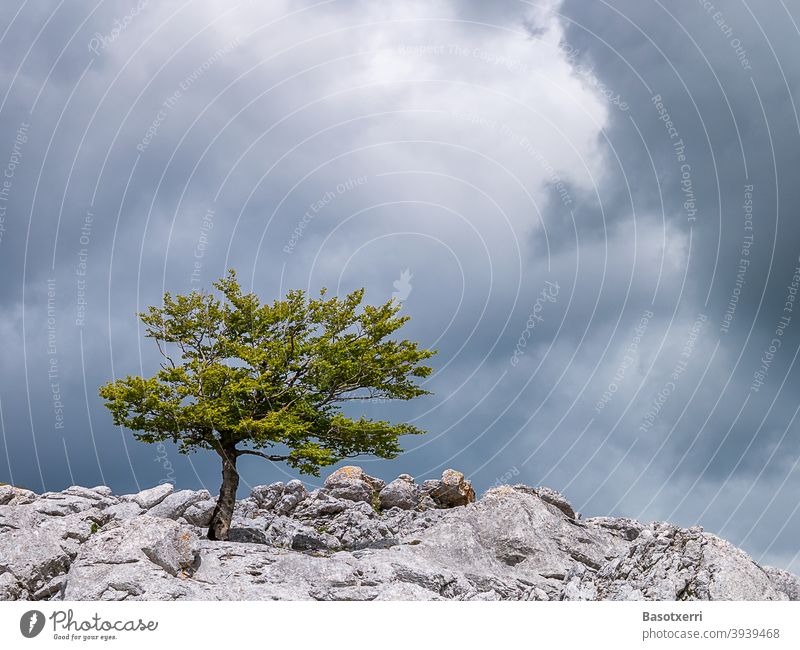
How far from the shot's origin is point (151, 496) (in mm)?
43594

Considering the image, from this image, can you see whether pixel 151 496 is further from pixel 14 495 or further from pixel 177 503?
pixel 14 495

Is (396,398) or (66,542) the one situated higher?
(396,398)

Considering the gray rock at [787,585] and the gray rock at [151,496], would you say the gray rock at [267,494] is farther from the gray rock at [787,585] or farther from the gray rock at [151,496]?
the gray rock at [787,585]

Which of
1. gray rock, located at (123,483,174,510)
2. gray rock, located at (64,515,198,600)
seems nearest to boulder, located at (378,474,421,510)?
gray rock, located at (123,483,174,510)

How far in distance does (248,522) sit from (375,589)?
16.7 metres

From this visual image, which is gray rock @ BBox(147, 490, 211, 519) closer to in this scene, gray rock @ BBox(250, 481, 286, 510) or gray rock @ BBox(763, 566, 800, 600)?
gray rock @ BBox(250, 481, 286, 510)

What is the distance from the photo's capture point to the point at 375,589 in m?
24.5

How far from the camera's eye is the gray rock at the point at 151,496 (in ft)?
140

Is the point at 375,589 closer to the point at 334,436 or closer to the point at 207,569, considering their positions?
the point at 207,569

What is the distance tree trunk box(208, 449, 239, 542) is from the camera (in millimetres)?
33344
